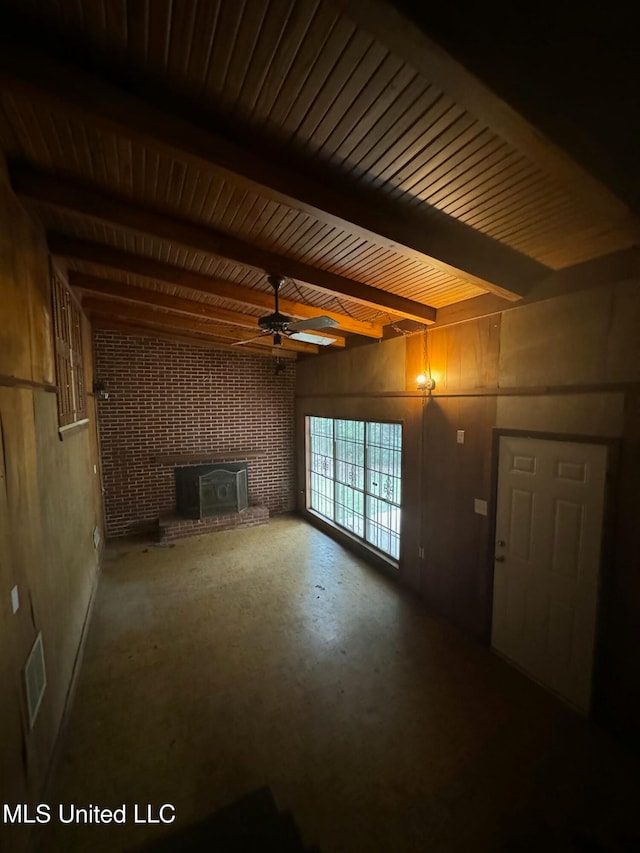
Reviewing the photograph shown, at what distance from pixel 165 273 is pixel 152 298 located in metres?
0.85

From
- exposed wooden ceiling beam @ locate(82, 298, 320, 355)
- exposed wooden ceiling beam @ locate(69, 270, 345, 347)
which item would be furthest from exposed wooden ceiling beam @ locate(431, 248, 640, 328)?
exposed wooden ceiling beam @ locate(82, 298, 320, 355)

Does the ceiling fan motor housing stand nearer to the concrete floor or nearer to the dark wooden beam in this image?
the concrete floor

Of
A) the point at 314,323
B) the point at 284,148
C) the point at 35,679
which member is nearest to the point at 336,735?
the point at 35,679

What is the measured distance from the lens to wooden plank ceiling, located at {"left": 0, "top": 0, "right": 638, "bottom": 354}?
1162 millimetres

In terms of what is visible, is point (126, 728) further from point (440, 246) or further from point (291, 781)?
point (440, 246)

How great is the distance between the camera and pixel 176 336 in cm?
565

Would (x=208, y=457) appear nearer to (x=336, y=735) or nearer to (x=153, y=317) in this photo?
(x=153, y=317)

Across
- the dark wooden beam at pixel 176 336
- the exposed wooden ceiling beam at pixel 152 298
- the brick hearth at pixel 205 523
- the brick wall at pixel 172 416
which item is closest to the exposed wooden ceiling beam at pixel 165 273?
the exposed wooden ceiling beam at pixel 152 298

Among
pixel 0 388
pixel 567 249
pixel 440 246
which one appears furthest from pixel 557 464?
pixel 0 388

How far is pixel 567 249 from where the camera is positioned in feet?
7.48

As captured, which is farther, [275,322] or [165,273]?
[165,273]

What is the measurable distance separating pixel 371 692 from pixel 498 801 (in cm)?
94

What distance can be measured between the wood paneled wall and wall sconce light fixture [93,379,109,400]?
2.16m

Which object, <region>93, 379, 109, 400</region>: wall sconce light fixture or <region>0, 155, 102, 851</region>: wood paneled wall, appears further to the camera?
<region>93, 379, 109, 400</region>: wall sconce light fixture
